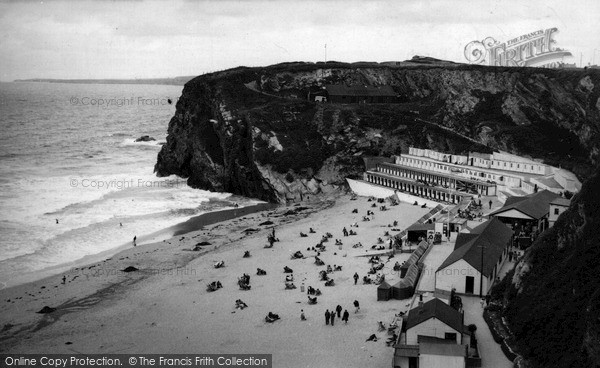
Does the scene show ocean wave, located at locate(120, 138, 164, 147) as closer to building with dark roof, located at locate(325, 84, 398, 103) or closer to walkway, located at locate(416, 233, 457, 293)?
building with dark roof, located at locate(325, 84, 398, 103)

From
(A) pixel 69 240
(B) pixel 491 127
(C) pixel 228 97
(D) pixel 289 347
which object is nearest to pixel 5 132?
(C) pixel 228 97

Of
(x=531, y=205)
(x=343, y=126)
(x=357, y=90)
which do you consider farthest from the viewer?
(x=357, y=90)

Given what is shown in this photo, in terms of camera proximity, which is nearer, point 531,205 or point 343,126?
point 531,205

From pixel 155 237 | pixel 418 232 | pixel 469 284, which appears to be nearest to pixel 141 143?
pixel 155 237

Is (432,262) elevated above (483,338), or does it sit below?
above

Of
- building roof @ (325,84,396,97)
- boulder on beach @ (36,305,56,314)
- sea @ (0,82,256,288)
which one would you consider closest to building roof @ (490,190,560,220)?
sea @ (0,82,256,288)

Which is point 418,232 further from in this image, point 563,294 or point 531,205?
point 563,294

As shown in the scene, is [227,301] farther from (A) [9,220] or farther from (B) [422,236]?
(A) [9,220]
